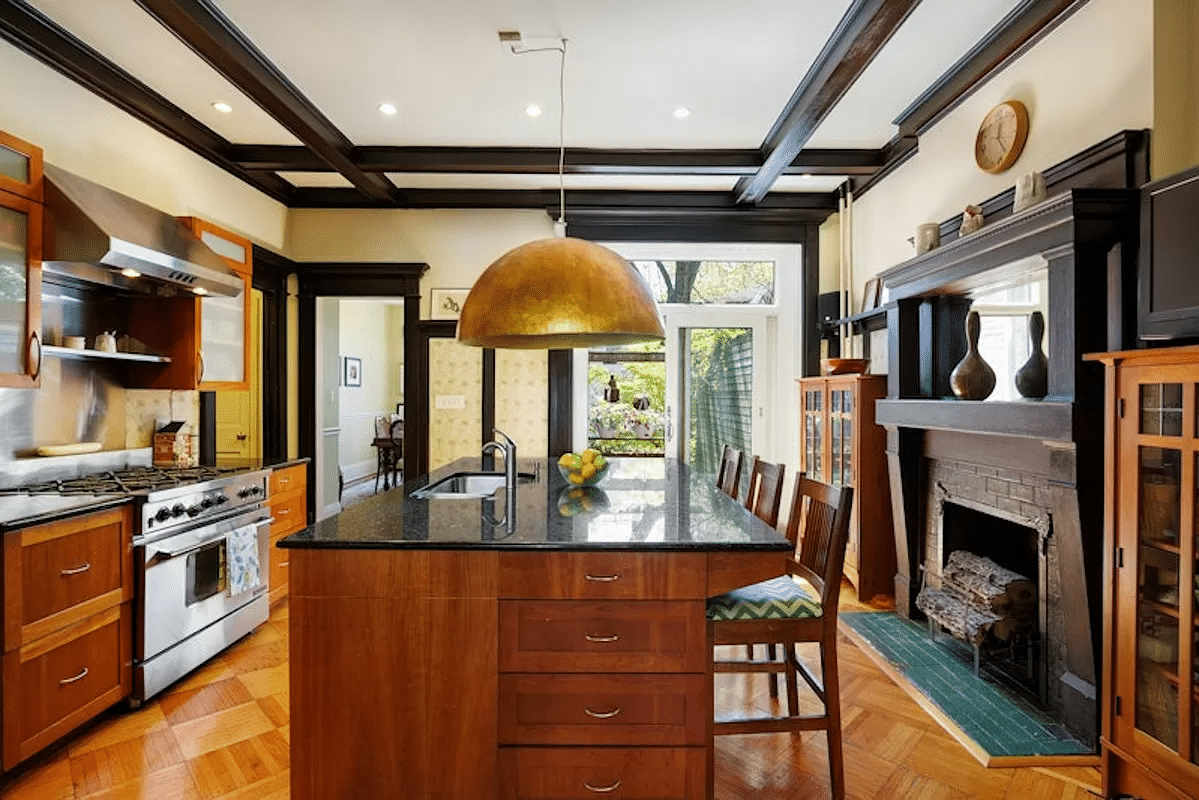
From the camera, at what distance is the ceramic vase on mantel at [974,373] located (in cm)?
306

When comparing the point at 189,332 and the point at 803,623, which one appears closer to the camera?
the point at 803,623

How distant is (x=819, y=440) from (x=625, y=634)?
3.19 m

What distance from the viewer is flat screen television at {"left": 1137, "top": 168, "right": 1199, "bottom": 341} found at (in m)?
1.91

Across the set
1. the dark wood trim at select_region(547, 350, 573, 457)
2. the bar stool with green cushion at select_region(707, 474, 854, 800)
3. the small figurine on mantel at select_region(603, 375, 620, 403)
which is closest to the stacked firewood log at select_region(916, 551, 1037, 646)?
the bar stool with green cushion at select_region(707, 474, 854, 800)

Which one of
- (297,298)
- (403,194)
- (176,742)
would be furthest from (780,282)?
(176,742)

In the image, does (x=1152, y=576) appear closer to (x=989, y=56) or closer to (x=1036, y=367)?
(x=1036, y=367)

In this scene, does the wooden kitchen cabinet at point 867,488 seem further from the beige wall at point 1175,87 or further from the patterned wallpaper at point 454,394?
the patterned wallpaper at point 454,394

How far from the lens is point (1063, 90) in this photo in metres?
2.70

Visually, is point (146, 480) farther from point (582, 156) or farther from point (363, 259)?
point (582, 156)

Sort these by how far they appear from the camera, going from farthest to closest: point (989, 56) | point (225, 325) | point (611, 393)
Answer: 1. point (611, 393)
2. point (225, 325)
3. point (989, 56)

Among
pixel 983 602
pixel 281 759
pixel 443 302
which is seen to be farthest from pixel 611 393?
pixel 281 759

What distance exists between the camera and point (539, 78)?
11.0 feet

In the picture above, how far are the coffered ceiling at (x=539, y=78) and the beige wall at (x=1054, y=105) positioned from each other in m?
0.11

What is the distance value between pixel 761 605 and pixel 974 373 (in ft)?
6.05
